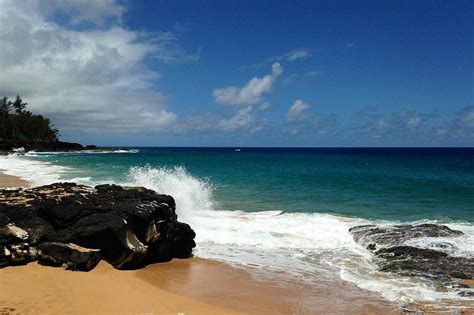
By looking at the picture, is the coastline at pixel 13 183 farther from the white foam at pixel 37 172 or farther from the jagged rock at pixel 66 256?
the jagged rock at pixel 66 256

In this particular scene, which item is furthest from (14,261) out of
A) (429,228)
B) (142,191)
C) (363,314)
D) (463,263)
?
(429,228)

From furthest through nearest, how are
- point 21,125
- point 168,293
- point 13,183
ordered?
point 21,125
point 13,183
point 168,293

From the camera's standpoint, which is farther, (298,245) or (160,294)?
(298,245)

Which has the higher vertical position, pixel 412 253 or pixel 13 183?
pixel 13 183

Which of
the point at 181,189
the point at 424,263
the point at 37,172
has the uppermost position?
the point at 181,189

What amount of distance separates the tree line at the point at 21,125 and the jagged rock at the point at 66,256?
97.7 m

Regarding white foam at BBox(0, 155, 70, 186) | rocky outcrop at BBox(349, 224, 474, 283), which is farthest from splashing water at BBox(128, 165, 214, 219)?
white foam at BBox(0, 155, 70, 186)

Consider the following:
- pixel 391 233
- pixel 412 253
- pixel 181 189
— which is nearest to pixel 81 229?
pixel 412 253

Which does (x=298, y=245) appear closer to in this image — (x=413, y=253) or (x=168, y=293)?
(x=413, y=253)

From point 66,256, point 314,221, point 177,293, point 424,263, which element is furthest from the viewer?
point 314,221

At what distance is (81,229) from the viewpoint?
9.58 m

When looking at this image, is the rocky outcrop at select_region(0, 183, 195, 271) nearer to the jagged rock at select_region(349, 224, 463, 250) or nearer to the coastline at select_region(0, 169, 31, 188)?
the jagged rock at select_region(349, 224, 463, 250)

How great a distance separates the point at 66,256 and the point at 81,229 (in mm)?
709

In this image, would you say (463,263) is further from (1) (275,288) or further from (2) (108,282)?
(2) (108,282)
